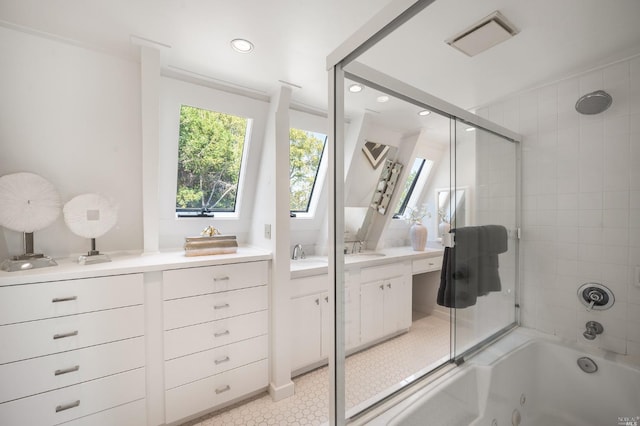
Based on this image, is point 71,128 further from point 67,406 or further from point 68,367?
point 67,406

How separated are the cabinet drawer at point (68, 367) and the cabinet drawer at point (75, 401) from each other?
0.03 m

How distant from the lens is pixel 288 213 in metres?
2.06

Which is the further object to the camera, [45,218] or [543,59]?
[45,218]

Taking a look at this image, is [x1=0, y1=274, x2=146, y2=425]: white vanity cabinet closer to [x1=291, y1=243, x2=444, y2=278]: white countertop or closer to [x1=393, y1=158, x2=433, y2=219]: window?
[x1=291, y1=243, x2=444, y2=278]: white countertop

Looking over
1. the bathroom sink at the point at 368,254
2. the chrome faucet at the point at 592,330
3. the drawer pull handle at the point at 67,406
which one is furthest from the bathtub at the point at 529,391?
the drawer pull handle at the point at 67,406

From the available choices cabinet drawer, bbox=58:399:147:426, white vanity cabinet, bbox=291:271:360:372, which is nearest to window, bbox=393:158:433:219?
white vanity cabinet, bbox=291:271:360:372

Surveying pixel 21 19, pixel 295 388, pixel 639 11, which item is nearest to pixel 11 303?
pixel 21 19

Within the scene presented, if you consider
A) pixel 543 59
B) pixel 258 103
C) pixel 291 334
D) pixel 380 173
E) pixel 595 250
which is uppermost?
pixel 258 103

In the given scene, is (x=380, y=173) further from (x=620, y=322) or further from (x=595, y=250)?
(x=620, y=322)

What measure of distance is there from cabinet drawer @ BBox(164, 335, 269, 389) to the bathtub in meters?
1.02

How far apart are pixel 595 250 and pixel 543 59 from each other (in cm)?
70

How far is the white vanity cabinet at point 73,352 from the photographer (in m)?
1.25

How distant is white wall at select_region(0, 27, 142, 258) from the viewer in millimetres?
1539

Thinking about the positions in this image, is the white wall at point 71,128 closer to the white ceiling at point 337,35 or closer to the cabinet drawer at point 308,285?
the white ceiling at point 337,35
